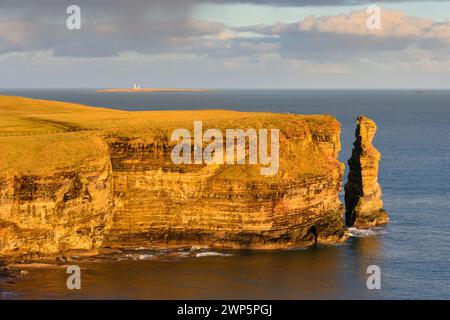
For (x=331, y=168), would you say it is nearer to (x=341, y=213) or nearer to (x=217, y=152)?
(x=341, y=213)

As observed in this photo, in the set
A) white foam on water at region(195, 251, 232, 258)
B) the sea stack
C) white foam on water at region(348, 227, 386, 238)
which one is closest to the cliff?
white foam on water at region(195, 251, 232, 258)

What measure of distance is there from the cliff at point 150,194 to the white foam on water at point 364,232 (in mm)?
2644

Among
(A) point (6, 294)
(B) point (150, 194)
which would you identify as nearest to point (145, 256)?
(B) point (150, 194)

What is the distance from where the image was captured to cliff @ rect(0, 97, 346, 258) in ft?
224

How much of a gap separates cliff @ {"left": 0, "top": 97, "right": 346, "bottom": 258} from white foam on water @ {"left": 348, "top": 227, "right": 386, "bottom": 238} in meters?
2.64

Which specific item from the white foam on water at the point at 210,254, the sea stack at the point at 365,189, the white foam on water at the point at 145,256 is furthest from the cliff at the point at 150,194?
the sea stack at the point at 365,189

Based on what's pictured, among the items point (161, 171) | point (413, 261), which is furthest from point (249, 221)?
point (413, 261)

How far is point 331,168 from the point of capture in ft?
268

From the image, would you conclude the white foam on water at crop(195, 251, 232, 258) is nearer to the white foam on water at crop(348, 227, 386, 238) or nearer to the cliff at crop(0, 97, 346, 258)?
the cliff at crop(0, 97, 346, 258)

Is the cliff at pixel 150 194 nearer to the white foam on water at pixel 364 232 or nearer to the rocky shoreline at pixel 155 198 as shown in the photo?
the rocky shoreline at pixel 155 198

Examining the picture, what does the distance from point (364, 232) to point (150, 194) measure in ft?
81.0

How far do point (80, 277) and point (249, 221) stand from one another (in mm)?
18923

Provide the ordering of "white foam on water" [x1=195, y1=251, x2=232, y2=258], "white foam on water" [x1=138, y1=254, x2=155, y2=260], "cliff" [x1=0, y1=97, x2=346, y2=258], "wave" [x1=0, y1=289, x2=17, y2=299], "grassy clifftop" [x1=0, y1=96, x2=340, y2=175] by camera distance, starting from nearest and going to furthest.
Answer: "wave" [x1=0, y1=289, x2=17, y2=299] → "cliff" [x1=0, y1=97, x2=346, y2=258] → "white foam on water" [x1=138, y1=254, x2=155, y2=260] → "white foam on water" [x1=195, y1=251, x2=232, y2=258] → "grassy clifftop" [x1=0, y1=96, x2=340, y2=175]

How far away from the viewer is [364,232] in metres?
82.4
